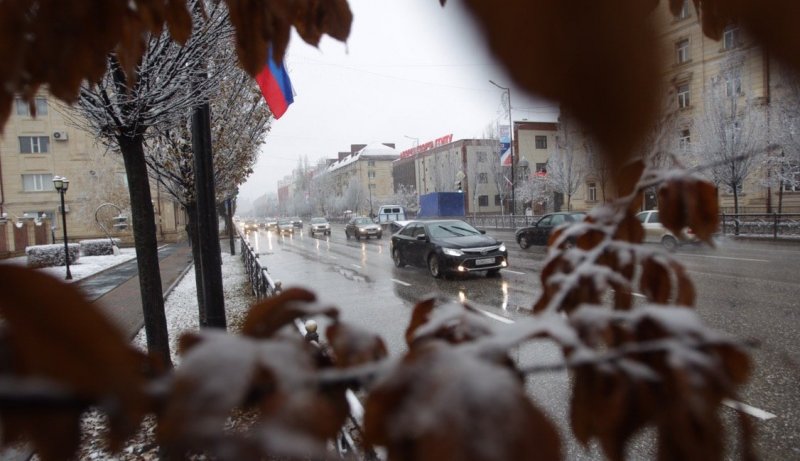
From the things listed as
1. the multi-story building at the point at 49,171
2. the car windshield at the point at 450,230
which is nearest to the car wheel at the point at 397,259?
the car windshield at the point at 450,230

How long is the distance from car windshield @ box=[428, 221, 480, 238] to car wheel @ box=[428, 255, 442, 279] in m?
0.77

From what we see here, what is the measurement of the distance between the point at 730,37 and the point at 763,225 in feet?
70.9

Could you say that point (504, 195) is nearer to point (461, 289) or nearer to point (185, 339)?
point (461, 289)

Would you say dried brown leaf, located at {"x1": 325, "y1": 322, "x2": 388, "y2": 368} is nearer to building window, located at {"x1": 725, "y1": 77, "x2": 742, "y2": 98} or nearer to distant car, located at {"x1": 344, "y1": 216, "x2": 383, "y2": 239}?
building window, located at {"x1": 725, "y1": 77, "x2": 742, "y2": 98}

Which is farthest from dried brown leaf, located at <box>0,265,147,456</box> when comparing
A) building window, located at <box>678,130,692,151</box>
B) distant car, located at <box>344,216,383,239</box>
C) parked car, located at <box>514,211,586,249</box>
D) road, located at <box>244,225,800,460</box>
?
distant car, located at <box>344,216,383,239</box>

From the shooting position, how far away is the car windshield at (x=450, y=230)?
1255 cm

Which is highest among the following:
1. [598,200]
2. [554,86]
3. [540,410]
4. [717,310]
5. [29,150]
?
[29,150]

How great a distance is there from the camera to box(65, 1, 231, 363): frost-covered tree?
13.3 ft

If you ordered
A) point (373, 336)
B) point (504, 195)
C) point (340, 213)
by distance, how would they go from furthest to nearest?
1. point (340, 213)
2. point (504, 195)
3. point (373, 336)

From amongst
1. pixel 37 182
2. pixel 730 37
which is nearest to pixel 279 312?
pixel 730 37

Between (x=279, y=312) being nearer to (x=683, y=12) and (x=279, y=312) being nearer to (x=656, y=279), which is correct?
(x=656, y=279)

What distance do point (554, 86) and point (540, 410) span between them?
1.00 m

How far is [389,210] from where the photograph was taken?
127 feet

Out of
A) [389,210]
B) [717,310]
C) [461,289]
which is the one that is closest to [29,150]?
[389,210]
